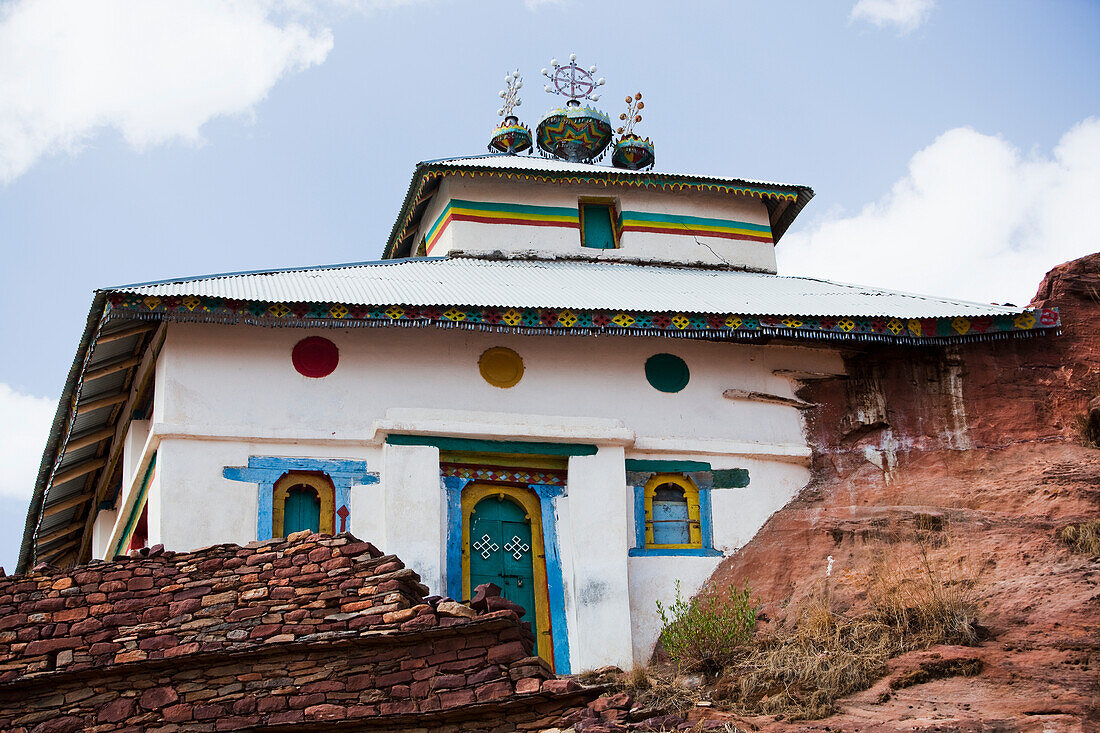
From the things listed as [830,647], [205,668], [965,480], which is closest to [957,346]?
[965,480]

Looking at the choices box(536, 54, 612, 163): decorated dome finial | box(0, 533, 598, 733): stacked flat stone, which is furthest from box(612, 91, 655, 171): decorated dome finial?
box(0, 533, 598, 733): stacked flat stone

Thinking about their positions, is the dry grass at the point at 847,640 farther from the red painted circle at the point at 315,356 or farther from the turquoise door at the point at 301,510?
the red painted circle at the point at 315,356

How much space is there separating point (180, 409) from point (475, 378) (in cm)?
340

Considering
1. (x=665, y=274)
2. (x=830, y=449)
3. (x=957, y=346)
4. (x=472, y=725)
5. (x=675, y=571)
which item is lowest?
(x=472, y=725)

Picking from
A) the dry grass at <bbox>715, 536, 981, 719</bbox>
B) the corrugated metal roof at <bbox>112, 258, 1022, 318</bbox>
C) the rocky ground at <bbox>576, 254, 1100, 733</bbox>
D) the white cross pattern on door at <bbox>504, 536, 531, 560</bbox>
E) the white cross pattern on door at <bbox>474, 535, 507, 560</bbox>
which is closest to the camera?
the rocky ground at <bbox>576, 254, 1100, 733</bbox>

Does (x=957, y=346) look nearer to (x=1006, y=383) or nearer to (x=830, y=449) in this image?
(x=1006, y=383)

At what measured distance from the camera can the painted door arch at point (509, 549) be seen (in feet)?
56.4

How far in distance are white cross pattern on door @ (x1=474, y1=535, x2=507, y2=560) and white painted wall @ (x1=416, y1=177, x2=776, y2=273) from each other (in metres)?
5.78

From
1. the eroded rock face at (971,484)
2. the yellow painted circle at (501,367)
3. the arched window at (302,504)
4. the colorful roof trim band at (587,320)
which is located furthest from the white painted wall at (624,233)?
the arched window at (302,504)

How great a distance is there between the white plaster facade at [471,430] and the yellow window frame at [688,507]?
222 mm

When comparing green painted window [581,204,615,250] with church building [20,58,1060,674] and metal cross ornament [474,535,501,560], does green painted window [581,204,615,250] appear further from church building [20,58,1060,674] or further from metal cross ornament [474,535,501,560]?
metal cross ornament [474,535,501,560]

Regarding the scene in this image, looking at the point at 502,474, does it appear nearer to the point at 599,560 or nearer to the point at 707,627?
the point at 599,560

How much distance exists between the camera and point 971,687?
1290 centimetres

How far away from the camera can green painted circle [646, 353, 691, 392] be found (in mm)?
18703
